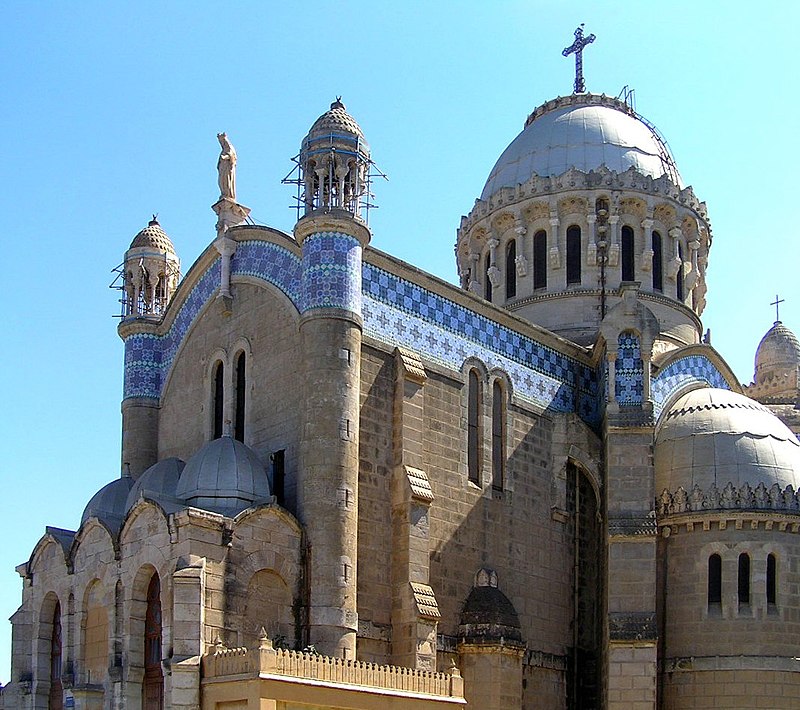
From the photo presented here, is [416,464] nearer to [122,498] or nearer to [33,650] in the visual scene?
[122,498]

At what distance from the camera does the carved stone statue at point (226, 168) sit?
108 ft

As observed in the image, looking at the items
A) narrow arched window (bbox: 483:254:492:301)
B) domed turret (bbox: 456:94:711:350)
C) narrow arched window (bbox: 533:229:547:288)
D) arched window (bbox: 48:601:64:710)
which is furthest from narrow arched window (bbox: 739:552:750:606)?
arched window (bbox: 48:601:64:710)

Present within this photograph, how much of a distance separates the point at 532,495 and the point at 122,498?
963cm

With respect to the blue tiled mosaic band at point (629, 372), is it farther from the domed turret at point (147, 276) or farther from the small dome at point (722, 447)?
the domed turret at point (147, 276)

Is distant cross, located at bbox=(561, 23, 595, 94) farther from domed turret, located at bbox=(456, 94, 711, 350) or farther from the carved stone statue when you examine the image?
the carved stone statue

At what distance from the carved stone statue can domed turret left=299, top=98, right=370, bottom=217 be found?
3790 millimetres

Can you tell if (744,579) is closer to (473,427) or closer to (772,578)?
(772,578)

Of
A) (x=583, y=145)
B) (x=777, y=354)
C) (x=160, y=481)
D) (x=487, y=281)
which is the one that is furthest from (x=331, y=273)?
(x=777, y=354)

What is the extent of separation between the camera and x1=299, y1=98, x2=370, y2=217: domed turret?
2919 centimetres

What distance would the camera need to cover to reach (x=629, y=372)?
33750 millimetres

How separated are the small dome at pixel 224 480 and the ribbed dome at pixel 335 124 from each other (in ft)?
22.8

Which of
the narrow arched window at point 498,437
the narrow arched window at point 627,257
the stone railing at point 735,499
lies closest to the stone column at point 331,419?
the narrow arched window at point 498,437

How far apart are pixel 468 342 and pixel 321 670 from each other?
10.3 metres

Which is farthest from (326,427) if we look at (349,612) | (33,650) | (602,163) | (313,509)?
(602,163)
